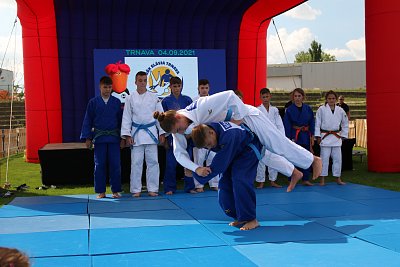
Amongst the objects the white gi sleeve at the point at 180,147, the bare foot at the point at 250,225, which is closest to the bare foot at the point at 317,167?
the bare foot at the point at 250,225

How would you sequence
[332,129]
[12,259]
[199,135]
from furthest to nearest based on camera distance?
[332,129], [199,135], [12,259]

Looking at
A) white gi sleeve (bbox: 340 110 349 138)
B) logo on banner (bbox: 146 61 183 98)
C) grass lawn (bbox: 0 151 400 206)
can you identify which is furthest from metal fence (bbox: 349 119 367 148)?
white gi sleeve (bbox: 340 110 349 138)

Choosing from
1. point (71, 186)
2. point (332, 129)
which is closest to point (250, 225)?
point (332, 129)

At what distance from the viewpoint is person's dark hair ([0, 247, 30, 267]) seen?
1327 mm

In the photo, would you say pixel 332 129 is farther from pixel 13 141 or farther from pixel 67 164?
pixel 13 141

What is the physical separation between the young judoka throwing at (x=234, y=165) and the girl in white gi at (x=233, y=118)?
115 mm

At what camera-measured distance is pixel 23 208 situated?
496cm

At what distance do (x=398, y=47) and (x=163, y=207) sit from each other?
4531 mm

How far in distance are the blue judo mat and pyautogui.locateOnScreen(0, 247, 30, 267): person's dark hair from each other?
62.8 inches

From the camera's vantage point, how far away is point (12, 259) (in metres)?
1.34

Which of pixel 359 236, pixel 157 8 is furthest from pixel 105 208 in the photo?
pixel 157 8

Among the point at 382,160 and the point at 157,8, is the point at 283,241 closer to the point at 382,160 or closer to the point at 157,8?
the point at 382,160

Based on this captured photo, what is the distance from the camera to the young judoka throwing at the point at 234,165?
3658 mm

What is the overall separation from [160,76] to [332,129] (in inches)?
145
